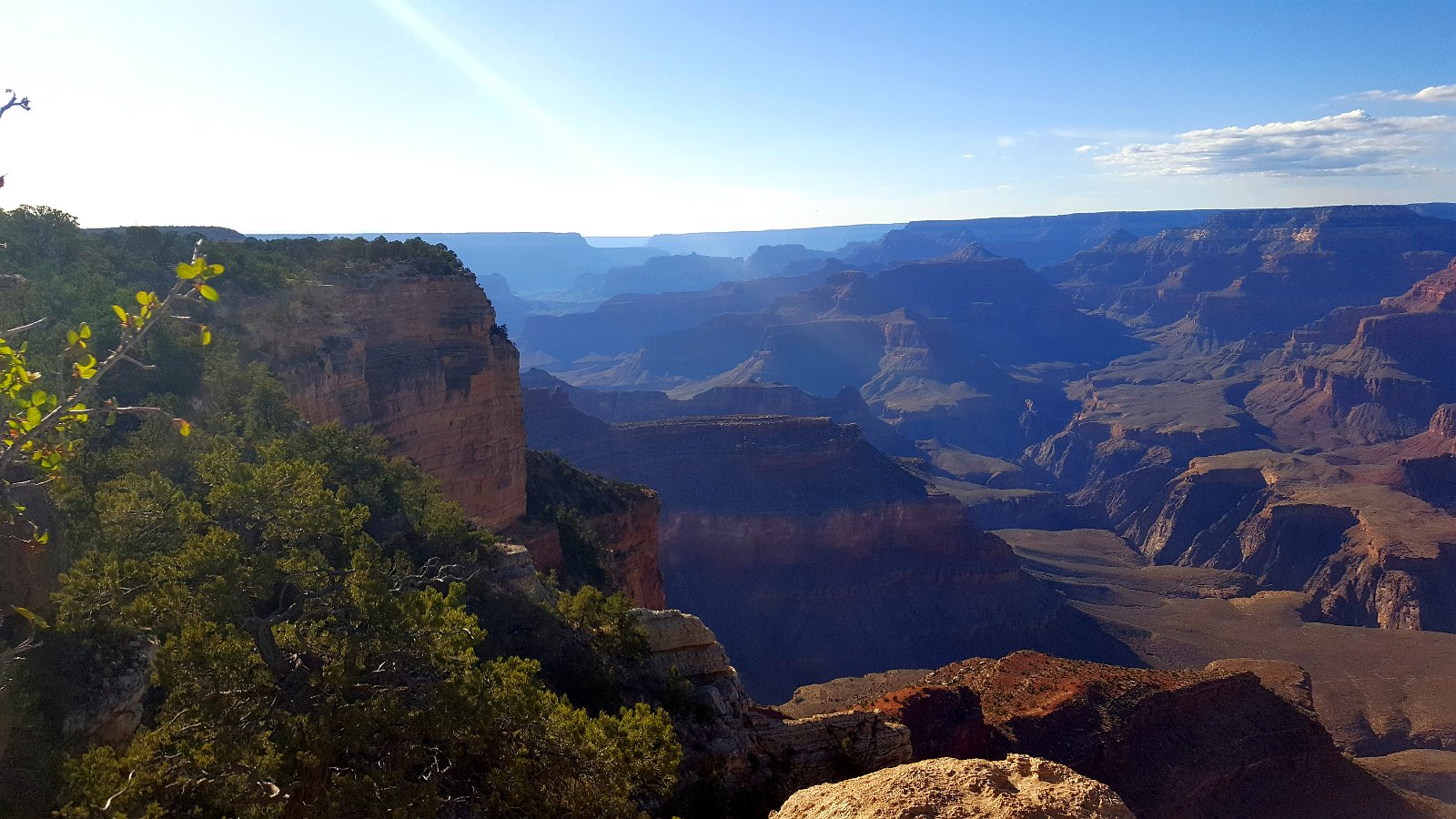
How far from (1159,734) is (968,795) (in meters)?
23.6

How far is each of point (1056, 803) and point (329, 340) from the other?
26.3 meters

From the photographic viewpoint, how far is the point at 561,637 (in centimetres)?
1571

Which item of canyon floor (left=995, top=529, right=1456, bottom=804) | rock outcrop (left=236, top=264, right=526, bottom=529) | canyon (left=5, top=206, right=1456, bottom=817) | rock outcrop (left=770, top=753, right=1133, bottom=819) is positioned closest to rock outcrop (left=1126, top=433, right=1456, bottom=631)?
canyon (left=5, top=206, right=1456, bottom=817)

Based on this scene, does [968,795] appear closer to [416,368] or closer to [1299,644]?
[416,368]

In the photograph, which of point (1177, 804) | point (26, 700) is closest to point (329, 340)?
point (26, 700)

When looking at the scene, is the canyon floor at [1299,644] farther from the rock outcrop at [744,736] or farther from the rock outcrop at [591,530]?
the rock outcrop at [591,530]

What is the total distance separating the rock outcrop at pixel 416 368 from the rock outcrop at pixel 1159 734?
16.1m

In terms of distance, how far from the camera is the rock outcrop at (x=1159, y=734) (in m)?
26.0

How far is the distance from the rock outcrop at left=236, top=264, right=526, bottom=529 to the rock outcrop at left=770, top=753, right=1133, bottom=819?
2228 cm

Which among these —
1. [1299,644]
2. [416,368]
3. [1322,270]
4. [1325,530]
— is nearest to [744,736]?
[416,368]

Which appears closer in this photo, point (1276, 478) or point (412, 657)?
point (412, 657)

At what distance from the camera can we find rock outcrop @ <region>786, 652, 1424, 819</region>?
1024 inches

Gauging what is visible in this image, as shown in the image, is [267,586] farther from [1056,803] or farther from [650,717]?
[1056,803]

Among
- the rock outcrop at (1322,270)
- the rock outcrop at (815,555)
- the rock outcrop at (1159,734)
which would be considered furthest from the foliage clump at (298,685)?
the rock outcrop at (1322,270)
